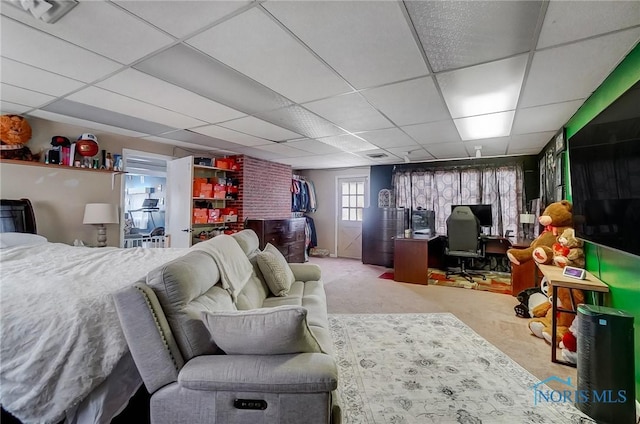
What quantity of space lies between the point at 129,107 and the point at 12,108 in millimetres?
1208

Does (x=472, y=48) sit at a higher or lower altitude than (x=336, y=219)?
higher

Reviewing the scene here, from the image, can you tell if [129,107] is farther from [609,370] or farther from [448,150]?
[448,150]

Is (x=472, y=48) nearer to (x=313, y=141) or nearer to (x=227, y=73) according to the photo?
(x=227, y=73)

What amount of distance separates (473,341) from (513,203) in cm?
358

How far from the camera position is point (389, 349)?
2369 millimetres

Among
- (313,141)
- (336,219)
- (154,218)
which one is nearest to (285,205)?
(336,219)

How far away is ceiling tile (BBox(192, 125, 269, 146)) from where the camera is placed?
3.43 m

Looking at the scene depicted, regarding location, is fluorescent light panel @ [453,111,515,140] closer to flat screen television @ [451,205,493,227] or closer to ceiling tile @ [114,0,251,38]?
flat screen television @ [451,205,493,227]

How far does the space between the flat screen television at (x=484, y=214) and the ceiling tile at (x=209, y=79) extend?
4151mm

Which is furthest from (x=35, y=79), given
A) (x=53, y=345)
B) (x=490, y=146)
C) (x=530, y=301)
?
(x=490, y=146)

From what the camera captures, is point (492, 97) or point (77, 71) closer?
point (77, 71)

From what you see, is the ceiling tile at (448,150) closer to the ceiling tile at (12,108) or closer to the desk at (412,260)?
the desk at (412,260)

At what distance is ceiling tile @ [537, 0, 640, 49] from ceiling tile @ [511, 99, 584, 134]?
4.01ft

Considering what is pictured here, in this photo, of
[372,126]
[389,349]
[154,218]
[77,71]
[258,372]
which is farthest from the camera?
[154,218]
